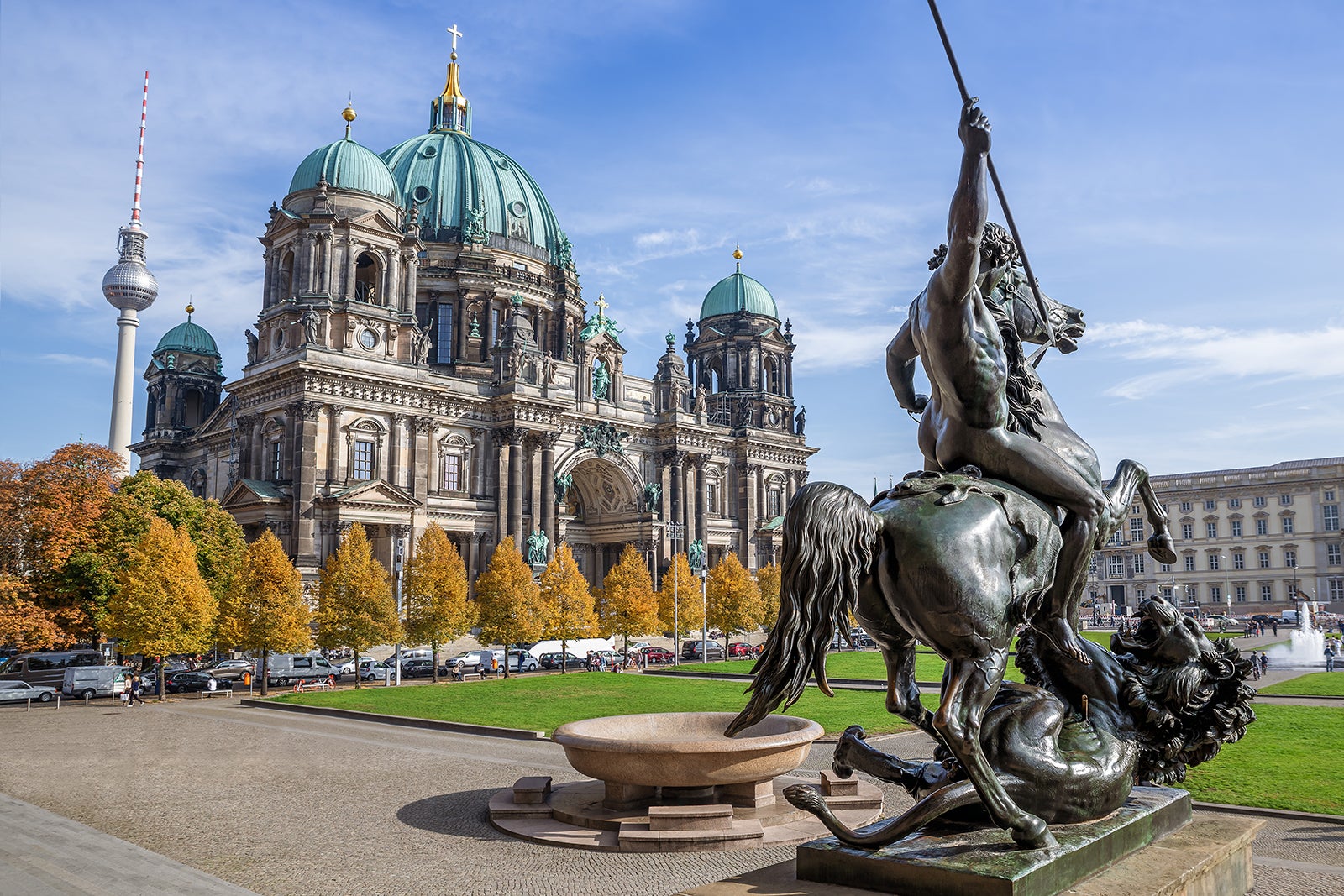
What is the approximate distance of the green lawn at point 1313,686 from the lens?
30594 mm

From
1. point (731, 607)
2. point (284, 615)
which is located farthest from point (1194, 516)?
point (284, 615)

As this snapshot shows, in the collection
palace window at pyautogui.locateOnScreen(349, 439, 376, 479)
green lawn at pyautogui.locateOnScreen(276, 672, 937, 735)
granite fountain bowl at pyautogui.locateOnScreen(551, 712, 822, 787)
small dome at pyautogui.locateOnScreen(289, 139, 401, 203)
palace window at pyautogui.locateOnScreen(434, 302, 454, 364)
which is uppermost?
small dome at pyautogui.locateOnScreen(289, 139, 401, 203)

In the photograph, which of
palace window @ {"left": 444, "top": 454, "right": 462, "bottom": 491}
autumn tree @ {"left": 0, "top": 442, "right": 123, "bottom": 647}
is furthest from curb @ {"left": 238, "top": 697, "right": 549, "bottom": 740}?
palace window @ {"left": 444, "top": 454, "right": 462, "bottom": 491}

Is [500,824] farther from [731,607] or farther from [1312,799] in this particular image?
[731,607]

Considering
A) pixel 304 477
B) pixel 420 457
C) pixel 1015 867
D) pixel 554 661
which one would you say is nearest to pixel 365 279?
pixel 420 457

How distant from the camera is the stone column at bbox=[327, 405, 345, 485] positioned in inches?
2381

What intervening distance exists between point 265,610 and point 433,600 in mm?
8940

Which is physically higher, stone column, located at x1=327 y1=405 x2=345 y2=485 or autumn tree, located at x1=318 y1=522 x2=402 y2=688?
stone column, located at x1=327 y1=405 x2=345 y2=485

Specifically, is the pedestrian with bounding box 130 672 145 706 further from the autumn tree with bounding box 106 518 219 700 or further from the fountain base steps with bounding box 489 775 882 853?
the fountain base steps with bounding box 489 775 882 853

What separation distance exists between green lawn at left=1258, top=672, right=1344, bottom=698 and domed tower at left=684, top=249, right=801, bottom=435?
186 ft

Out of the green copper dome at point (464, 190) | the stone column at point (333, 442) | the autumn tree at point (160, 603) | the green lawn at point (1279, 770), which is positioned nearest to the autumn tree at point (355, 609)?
the autumn tree at point (160, 603)

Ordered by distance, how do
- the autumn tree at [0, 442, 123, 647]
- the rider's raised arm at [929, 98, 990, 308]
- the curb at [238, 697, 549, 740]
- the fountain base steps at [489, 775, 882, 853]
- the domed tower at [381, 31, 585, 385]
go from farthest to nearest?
the domed tower at [381, 31, 585, 385] < the autumn tree at [0, 442, 123, 647] < the curb at [238, 697, 549, 740] < the fountain base steps at [489, 775, 882, 853] < the rider's raised arm at [929, 98, 990, 308]

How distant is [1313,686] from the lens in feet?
110

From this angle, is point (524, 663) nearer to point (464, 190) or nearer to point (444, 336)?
point (444, 336)
